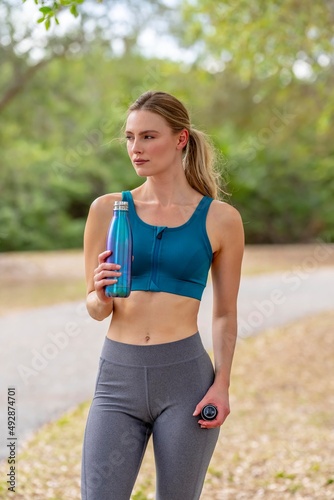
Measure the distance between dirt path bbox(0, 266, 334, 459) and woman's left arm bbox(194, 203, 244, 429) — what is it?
4036 mm

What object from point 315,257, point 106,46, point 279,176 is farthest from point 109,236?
point 279,176

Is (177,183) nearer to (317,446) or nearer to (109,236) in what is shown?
(109,236)

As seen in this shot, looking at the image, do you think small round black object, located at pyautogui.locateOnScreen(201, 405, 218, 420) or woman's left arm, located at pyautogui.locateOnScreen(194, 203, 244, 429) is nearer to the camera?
small round black object, located at pyautogui.locateOnScreen(201, 405, 218, 420)

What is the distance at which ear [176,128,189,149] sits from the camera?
2831 mm

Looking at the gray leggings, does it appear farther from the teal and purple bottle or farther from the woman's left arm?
the teal and purple bottle

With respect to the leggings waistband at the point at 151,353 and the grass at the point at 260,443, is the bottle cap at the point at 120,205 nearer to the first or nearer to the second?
the leggings waistband at the point at 151,353

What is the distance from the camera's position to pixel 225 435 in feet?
23.7

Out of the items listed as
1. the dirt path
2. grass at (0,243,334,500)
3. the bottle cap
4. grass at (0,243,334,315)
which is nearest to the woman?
the bottle cap

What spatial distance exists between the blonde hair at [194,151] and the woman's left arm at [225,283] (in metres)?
0.15

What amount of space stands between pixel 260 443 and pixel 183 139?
4.60m

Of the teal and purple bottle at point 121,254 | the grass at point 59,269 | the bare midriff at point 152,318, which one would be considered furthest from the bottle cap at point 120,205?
the grass at point 59,269

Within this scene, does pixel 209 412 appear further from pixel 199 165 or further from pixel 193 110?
pixel 193 110

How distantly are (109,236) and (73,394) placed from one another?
6.30 meters

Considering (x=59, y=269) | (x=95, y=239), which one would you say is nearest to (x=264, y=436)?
(x=95, y=239)
